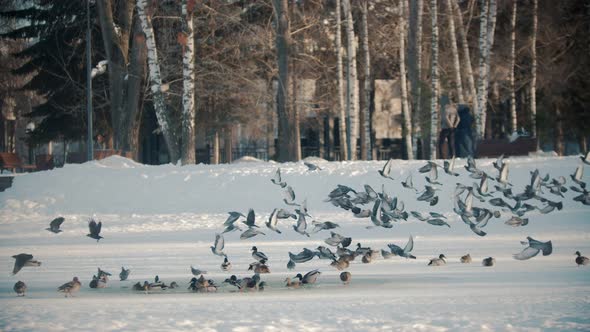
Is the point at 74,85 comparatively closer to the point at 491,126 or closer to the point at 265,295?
the point at 491,126

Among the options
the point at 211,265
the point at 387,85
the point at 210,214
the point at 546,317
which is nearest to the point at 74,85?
the point at 387,85

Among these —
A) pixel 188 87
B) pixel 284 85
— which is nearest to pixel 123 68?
pixel 188 87

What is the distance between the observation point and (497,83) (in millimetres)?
37812

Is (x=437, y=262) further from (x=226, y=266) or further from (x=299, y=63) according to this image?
(x=299, y=63)

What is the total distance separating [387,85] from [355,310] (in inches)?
1260

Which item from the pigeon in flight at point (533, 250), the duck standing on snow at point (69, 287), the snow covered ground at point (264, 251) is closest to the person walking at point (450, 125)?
the snow covered ground at point (264, 251)

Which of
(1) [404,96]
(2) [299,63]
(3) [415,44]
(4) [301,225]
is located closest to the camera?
(4) [301,225]

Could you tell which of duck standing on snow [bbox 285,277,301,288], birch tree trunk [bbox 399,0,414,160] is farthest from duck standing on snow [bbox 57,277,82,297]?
birch tree trunk [bbox 399,0,414,160]

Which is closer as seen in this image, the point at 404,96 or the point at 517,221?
the point at 517,221

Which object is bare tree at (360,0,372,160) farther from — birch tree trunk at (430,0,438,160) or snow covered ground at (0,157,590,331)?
snow covered ground at (0,157,590,331)

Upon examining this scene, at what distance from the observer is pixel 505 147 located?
2464 centimetres

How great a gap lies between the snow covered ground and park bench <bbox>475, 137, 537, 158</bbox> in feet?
10.2

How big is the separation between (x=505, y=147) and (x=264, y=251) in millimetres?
13891

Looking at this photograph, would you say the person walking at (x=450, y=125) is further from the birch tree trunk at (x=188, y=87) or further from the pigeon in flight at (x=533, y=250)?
the pigeon in flight at (x=533, y=250)
